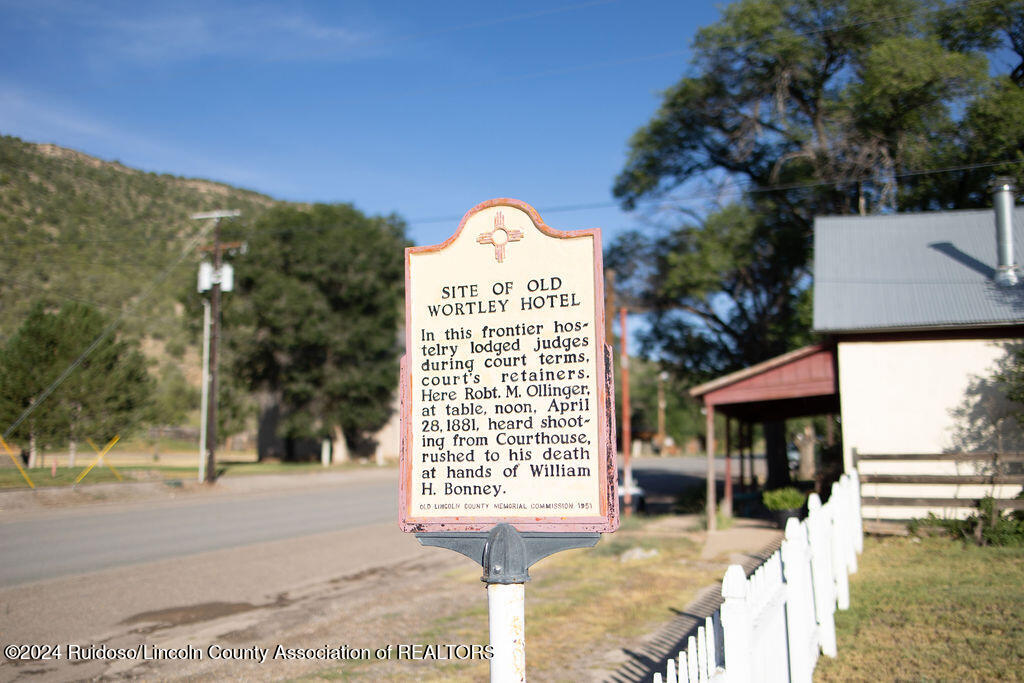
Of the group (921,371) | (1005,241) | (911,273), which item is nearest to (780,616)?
(921,371)

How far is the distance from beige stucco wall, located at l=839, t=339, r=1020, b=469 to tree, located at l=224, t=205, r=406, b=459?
99.6ft

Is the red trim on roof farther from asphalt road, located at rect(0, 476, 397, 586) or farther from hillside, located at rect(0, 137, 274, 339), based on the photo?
hillside, located at rect(0, 137, 274, 339)

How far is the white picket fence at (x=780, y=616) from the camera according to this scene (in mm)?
3785

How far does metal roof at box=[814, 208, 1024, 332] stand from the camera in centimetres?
1450

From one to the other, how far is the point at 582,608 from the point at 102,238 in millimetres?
54750

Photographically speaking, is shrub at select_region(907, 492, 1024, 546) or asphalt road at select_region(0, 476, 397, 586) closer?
shrub at select_region(907, 492, 1024, 546)

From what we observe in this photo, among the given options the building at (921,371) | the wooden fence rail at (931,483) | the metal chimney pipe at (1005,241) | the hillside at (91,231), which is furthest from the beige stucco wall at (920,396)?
the hillside at (91,231)

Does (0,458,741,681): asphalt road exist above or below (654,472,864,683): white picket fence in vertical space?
below

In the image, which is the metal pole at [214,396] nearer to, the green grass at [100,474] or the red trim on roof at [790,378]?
the green grass at [100,474]

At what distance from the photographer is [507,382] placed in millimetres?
3922

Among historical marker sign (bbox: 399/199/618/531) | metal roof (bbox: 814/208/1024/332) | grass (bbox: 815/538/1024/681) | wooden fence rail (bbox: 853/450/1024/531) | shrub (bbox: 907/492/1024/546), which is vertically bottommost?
grass (bbox: 815/538/1024/681)

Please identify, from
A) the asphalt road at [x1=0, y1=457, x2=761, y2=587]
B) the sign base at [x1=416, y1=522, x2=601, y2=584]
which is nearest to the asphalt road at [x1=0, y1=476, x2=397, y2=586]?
the asphalt road at [x1=0, y1=457, x2=761, y2=587]

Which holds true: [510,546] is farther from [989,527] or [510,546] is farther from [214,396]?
[214,396]

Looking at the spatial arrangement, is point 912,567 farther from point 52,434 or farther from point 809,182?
point 52,434
